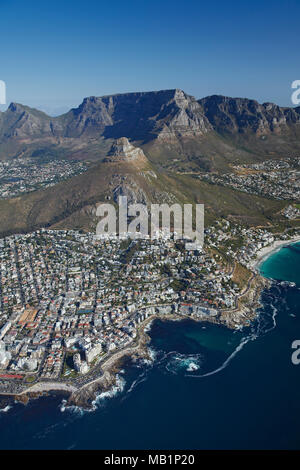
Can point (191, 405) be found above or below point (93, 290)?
below

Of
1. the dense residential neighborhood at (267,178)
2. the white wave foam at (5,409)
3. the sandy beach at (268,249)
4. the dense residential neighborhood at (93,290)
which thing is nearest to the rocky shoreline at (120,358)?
the white wave foam at (5,409)

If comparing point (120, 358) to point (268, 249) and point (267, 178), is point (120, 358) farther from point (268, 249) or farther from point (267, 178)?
point (267, 178)

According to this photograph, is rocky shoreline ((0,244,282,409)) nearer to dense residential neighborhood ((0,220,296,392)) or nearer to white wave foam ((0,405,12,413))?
white wave foam ((0,405,12,413))

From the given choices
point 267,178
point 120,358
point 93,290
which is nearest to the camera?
point 120,358

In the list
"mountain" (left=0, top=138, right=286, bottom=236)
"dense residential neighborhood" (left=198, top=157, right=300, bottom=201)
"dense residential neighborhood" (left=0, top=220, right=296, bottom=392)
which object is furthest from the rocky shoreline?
"dense residential neighborhood" (left=198, top=157, right=300, bottom=201)

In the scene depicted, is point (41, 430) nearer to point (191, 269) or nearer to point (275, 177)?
point (191, 269)

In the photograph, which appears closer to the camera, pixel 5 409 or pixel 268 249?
pixel 5 409

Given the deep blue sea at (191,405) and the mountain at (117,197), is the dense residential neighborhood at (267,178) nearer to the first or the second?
the mountain at (117,197)

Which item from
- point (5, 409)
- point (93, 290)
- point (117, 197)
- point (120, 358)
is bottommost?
point (5, 409)

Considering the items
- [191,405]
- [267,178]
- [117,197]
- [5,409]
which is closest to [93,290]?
[5,409]
